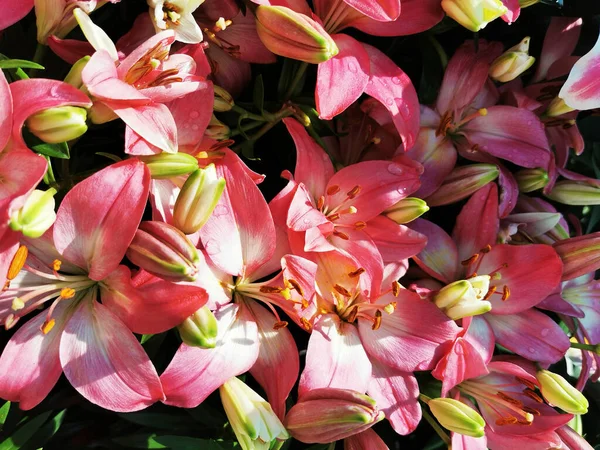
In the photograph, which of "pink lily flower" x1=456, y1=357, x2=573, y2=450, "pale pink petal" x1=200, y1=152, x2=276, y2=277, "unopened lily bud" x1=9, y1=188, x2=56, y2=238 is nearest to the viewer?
"unopened lily bud" x1=9, y1=188, x2=56, y2=238

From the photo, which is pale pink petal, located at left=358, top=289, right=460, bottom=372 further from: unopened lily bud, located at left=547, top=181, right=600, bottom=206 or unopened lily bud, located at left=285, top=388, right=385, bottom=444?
unopened lily bud, located at left=547, top=181, right=600, bottom=206

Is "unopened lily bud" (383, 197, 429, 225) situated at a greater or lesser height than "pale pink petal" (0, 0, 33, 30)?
lesser

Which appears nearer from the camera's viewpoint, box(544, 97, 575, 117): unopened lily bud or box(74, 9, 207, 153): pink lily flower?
box(74, 9, 207, 153): pink lily flower

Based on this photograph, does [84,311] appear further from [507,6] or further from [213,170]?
[507,6]

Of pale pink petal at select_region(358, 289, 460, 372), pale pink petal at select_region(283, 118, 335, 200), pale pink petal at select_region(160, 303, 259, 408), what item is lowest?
pale pink petal at select_region(358, 289, 460, 372)

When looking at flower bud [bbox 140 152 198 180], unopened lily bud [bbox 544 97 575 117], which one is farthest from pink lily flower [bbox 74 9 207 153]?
unopened lily bud [bbox 544 97 575 117]

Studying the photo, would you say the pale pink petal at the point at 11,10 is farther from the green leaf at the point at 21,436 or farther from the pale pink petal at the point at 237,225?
the green leaf at the point at 21,436

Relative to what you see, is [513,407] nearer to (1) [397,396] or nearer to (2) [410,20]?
(1) [397,396]
